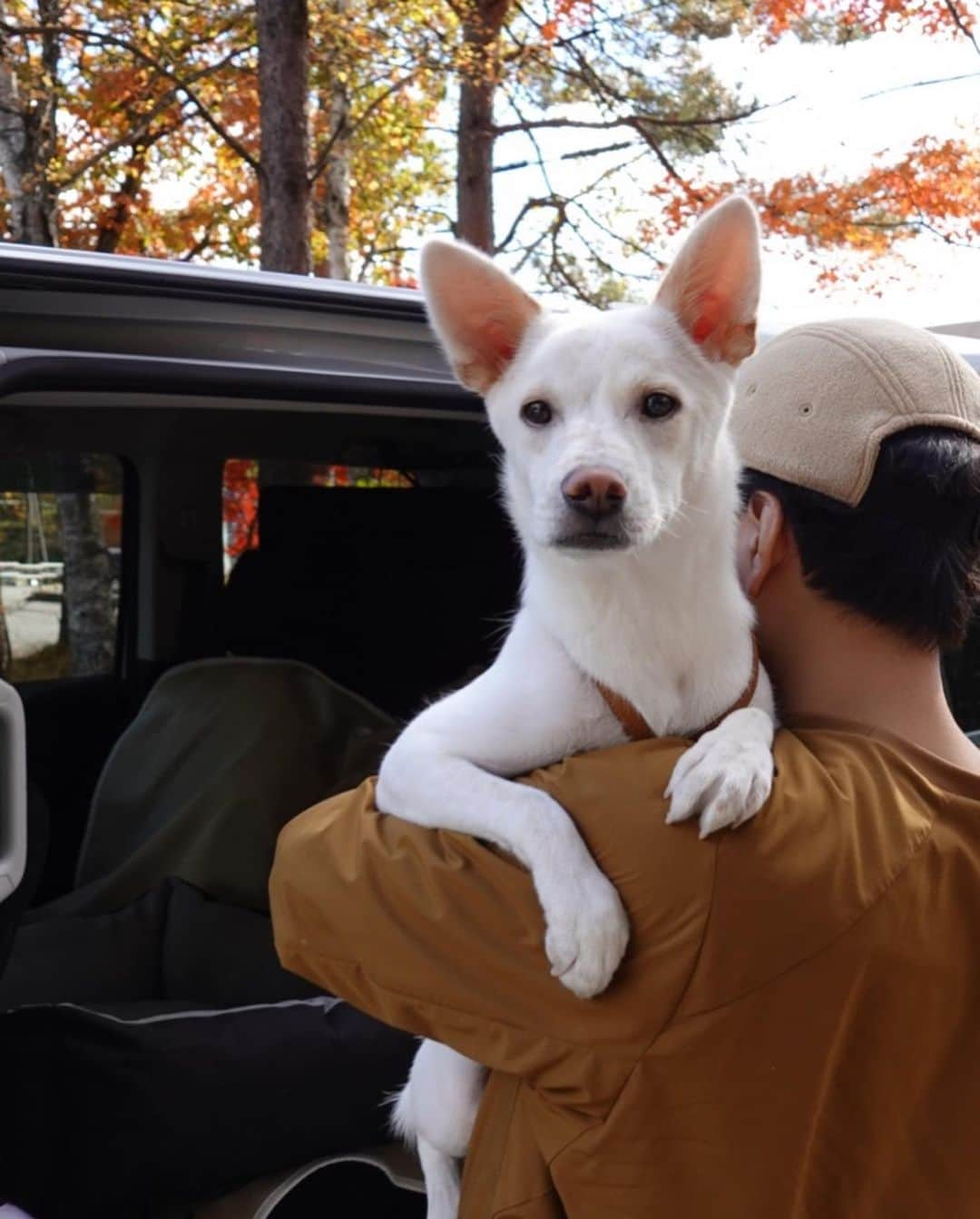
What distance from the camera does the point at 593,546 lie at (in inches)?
74.8

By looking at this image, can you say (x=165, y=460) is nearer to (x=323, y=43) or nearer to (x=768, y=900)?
(x=768, y=900)

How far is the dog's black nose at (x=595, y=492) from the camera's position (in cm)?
185

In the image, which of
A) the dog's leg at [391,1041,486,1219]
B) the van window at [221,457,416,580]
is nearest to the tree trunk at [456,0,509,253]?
the van window at [221,457,416,580]

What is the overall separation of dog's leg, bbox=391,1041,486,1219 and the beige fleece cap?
0.95 m

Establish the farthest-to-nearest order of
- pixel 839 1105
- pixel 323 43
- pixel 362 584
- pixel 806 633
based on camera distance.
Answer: pixel 323 43 → pixel 362 584 → pixel 806 633 → pixel 839 1105

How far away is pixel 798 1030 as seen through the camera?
4.73 ft

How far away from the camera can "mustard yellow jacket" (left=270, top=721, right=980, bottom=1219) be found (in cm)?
142

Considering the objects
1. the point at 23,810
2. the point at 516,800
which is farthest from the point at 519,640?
the point at 23,810

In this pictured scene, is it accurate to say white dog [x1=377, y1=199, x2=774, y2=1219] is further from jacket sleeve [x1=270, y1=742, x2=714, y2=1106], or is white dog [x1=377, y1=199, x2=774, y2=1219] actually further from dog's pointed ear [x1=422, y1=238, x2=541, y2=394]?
jacket sleeve [x1=270, y1=742, x2=714, y2=1106]

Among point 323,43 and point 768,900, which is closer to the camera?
point 768,900

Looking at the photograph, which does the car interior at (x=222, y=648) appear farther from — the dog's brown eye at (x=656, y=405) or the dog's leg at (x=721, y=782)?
the dog's leg at (x=721, y=782)

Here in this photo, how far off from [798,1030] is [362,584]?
287 cm

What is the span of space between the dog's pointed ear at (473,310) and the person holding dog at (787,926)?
56cm

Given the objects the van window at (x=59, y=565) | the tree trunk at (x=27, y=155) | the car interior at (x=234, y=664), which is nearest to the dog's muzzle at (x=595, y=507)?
the car interior at (x=234, y=664)
